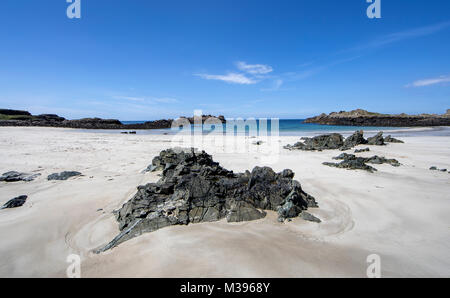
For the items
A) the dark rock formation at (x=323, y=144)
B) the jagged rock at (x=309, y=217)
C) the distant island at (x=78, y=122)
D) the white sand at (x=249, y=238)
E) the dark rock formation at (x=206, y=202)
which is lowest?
the white sand at (x=249, y=238)

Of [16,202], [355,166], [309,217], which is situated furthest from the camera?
[355,166]

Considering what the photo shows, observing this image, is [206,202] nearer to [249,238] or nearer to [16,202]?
[249,238]

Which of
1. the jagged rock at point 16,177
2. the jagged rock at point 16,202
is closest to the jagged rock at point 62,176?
the jagged rock at point 16,177

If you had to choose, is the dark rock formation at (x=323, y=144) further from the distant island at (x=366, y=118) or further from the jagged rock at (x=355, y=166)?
the distant island at (x=366, y=118)

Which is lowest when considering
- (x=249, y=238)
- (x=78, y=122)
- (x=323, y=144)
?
(x=249, y=238)

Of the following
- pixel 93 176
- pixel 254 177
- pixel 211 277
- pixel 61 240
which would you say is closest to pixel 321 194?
pixel 254 177

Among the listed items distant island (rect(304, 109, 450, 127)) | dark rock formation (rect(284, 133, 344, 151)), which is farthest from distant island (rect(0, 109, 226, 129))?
distant island (rect(304, 109, 450, 127))

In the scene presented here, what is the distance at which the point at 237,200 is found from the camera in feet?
16.7

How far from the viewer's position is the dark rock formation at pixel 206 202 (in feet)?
14.9

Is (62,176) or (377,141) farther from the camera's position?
(377,141)

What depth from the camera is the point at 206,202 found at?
4973 mm

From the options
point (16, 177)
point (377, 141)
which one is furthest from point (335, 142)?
point (16, 177)
